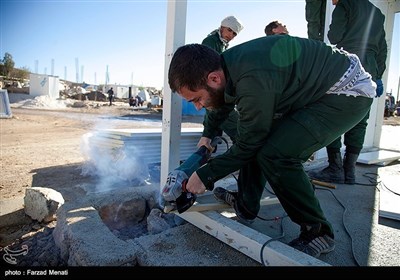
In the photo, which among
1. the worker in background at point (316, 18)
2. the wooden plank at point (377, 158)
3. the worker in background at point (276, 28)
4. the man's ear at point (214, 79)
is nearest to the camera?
the man's ear at point (214, 79)

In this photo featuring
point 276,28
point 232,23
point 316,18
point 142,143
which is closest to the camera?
point 232,23

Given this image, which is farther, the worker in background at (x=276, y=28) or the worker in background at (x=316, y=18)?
the worker in background at (x=316, y=18)

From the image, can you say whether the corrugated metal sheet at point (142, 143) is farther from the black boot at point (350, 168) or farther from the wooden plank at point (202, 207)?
the wooden plank at point (202, 207)

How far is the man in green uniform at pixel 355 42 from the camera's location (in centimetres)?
282

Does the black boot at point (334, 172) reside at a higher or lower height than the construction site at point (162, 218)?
higher

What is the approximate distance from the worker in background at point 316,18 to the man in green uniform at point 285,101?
253 centimetres

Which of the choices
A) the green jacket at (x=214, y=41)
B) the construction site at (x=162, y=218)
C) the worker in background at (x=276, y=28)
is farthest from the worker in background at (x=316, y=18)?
the construction site at (x=162, y=218)

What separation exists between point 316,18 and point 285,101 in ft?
9.74

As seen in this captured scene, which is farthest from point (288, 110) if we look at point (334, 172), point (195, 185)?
point (334, 172)

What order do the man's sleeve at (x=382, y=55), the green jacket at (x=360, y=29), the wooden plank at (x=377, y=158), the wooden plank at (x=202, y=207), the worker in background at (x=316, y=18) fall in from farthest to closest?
the wooden plank at (x=377, y=158) → the worker in background at (x=316, y=18) → the man's sleeve at (x=382, y=55) → the green jacket at (x=360, y=29) → the wooden plank at (x=202, y=207)

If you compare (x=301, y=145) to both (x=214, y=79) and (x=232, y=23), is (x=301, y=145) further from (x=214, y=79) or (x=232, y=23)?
(x=232, y=23)

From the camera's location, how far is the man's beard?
158 cm

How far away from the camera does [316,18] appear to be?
Result: 3.89m
